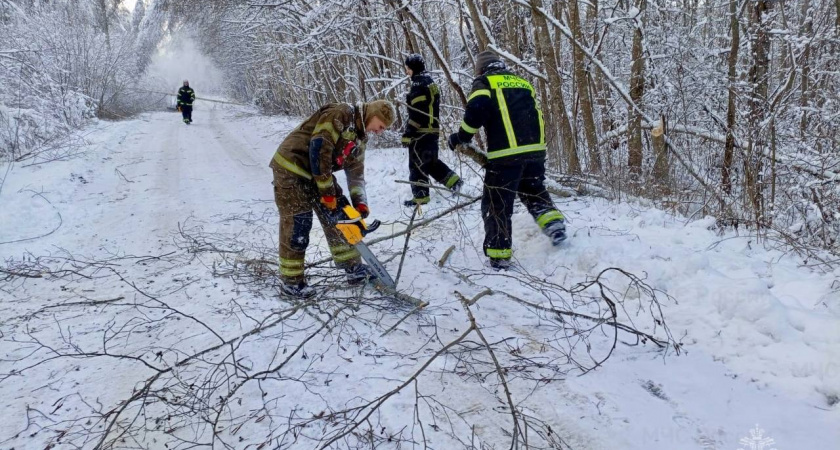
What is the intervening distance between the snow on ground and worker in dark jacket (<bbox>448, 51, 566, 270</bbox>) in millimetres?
258

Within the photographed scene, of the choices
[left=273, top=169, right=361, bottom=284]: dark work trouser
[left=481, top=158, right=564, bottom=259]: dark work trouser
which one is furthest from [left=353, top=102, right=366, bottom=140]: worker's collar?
[left=481, top=158, right=564, bottom=259]: dark work trouser

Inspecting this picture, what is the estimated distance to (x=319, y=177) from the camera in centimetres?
327

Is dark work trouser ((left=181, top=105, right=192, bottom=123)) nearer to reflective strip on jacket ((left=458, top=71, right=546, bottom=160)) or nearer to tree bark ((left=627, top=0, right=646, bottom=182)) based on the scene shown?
tree bark ((left=627, top=0, right=646, bottom=182))

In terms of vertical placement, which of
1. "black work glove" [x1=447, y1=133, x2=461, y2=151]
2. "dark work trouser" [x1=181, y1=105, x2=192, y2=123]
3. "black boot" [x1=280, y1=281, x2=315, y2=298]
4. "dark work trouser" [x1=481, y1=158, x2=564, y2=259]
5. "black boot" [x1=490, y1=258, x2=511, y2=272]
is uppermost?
"dark work trouser" [x1=181, y1=105, x2=192, y2=123]

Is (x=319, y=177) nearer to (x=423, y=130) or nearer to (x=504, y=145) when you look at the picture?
(x=504, y=145)

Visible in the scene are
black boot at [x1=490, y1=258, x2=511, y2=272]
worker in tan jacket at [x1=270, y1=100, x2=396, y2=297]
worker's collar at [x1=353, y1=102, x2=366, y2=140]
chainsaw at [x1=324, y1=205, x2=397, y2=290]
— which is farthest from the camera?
black boot at [x1=490, y1=258, x2=511, y2=272]

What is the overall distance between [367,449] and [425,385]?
1.67ft

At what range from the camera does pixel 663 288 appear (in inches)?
125

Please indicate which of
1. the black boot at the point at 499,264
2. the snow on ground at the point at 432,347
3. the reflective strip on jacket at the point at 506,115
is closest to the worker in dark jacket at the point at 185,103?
the snow on ground at the point at 432,347

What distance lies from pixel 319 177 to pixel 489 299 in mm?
1527

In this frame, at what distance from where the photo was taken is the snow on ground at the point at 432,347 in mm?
2082

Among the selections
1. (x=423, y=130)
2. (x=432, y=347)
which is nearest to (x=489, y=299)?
(x=432, y=347)

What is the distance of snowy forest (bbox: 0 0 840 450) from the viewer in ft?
6.98

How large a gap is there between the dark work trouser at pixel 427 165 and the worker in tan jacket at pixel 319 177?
6.42ft
